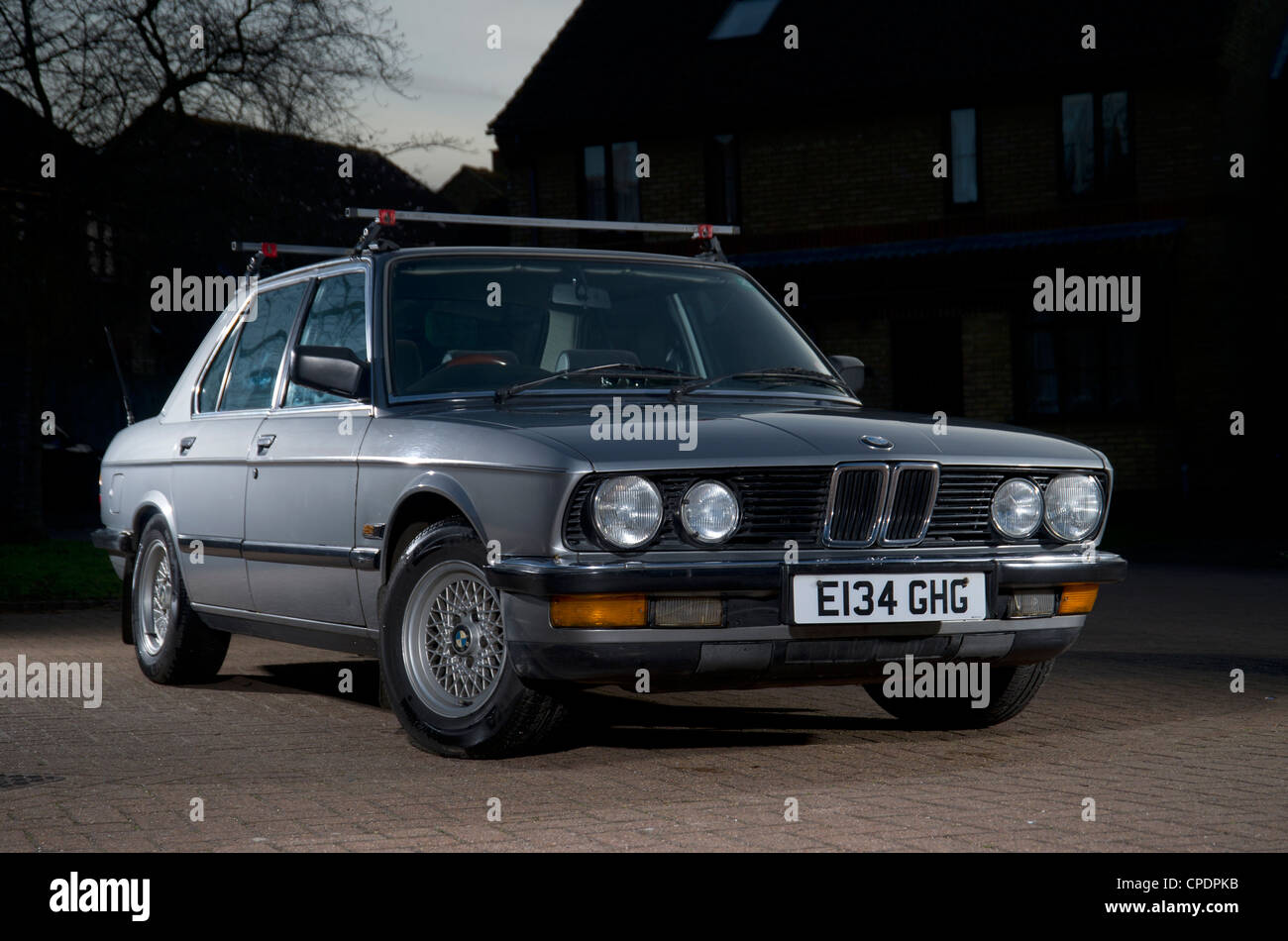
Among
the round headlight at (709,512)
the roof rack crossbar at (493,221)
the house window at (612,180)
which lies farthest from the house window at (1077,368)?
the round headlight at (709,512)

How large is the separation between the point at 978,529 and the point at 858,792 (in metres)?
1.16

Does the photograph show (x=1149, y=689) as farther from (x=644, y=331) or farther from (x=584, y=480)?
(x=584, y=480)

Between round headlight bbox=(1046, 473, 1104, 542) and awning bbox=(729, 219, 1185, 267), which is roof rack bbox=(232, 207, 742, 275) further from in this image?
awning bbox=(729, 219, 1185, 267)

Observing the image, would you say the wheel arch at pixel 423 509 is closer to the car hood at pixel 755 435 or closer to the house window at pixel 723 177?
the car hood at pixel 755 435

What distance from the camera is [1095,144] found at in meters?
25.6

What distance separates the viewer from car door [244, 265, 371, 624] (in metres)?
6.81

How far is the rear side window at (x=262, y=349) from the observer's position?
310 inches

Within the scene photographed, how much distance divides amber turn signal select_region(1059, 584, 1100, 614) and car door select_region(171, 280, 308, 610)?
346 centimetres

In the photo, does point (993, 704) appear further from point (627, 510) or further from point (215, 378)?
point (215, 378)

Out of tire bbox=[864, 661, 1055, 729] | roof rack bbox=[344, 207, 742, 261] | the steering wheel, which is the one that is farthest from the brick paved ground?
roof rack bbox=[344, 207, 742, 261]

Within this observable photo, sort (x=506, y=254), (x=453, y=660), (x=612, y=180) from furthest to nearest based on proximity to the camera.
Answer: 1. (x=612, y=180)
2. (x=506, y=254)
3. (x=453, y=660)

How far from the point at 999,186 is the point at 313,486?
21.0m

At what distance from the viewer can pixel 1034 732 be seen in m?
6.80
